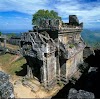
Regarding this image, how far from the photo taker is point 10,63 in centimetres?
3628

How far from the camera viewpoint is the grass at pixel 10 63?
31.5 metres

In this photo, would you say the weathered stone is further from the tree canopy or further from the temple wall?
the tree canopy

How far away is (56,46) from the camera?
75.2ft

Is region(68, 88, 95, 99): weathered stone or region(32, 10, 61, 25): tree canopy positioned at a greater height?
region(32, 10, 61, 25): tree canopy

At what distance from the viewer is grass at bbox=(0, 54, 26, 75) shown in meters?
31.5

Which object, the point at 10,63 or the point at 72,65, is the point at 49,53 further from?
the point at 10,63

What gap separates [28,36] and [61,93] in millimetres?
10044

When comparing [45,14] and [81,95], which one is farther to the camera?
[45,14]

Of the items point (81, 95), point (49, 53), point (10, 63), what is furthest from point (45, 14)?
point (81, 95)

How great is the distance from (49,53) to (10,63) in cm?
1815

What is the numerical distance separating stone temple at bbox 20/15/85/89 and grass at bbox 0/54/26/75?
27.3ft

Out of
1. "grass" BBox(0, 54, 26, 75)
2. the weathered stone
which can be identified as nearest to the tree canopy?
"grass" BBox(0, 54, 26, 75)

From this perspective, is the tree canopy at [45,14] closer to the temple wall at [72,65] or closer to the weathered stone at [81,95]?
the temple wall at [72,65]

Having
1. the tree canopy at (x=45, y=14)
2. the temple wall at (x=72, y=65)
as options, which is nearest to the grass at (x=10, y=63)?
the temple wall at (x=72, y=65)
